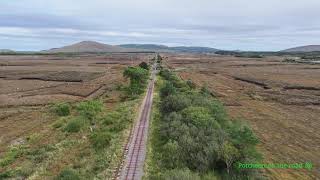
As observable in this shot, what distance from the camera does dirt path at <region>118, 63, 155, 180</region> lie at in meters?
27.5

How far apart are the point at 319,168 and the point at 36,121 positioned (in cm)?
3500

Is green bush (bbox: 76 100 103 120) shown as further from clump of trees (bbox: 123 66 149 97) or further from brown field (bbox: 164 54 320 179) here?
brown field (bbox: 164 54 320 179)

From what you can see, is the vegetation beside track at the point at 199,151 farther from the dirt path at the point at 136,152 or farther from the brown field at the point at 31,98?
the brown field at the point at 31,98

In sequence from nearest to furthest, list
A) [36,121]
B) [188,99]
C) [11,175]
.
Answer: [11,175]
[188,99]
[36,121]

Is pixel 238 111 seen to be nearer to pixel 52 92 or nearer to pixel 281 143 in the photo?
pixel 281 143

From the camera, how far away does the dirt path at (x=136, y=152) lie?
2747 cm

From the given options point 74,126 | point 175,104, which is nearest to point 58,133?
point 74,126

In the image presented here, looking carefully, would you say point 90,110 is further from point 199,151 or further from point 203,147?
point 199,151

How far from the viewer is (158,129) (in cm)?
4262

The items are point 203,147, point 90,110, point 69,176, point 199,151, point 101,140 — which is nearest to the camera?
point 69,176

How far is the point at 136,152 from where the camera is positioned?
109ft

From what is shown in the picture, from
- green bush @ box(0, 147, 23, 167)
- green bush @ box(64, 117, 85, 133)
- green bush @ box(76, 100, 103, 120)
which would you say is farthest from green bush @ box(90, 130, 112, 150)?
green bush @ box(76, 100, 103, 120)

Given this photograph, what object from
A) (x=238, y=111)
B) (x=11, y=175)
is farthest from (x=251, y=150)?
(x=238, y=111)

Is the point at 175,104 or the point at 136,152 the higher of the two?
the point at 175,104
